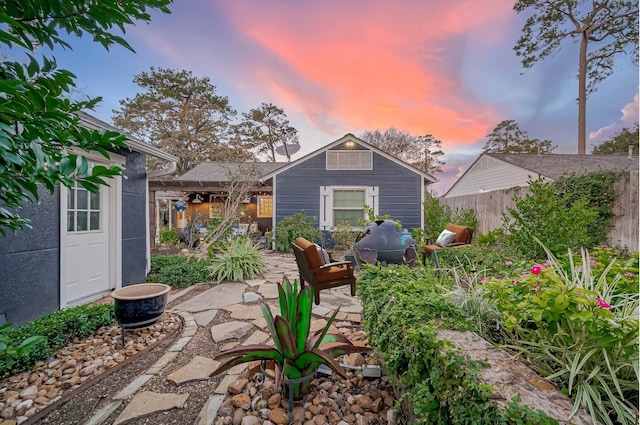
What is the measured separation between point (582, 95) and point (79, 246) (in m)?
15.7

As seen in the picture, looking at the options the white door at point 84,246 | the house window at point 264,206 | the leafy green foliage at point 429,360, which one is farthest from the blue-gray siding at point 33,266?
the house window at point 264,206

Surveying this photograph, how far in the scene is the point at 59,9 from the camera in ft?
3.20

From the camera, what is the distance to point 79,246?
375 centimetres

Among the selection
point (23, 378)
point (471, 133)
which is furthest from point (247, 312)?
point (471, 133)

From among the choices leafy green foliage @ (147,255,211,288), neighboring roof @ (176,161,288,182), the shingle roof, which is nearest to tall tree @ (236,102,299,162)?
neighboring roof @ (176,161,288,182)

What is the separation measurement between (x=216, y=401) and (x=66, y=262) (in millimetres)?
3175

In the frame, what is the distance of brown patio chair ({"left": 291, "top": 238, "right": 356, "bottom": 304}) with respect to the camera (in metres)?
3.47

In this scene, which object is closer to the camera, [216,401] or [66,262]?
[216,401]

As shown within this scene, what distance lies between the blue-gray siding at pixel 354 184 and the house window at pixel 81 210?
5.12 metres

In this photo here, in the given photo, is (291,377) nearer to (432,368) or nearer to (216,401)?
(216,401)

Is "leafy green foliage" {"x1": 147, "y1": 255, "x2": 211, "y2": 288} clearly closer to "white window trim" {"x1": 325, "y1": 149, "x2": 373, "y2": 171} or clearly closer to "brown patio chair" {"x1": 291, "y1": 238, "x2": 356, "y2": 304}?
"brown patio chair" {"x1": 291, "y1": 238, "x2": 356, "y2": 304}

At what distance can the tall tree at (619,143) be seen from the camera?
16.2m

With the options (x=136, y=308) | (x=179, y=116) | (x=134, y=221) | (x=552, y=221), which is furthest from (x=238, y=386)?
(x=179, y=116)

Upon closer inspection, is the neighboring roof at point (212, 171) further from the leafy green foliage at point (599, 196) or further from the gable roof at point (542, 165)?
the gable roof at point (542, 165)
